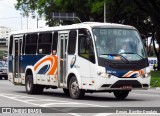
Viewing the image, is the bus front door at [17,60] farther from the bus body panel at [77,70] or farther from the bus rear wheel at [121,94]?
the bus rear wheel at [121,94]

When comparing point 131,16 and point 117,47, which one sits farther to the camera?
point 131,16

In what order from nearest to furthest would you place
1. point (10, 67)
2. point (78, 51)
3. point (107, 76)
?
point (107, 76), point (78, 51), point (10, 67)

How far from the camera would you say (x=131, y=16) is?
200 ft

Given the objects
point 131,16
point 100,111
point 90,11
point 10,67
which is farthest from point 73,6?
point 100,111

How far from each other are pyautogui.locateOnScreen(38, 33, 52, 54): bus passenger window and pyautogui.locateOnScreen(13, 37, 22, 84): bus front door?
2.57 m

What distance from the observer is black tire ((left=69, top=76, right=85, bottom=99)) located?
2114 cm

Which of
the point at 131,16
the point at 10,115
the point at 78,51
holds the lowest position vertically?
the point at 10,115

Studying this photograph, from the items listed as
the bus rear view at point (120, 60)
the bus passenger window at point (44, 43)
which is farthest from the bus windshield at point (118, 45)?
the bus passenger window at point (44, 43)

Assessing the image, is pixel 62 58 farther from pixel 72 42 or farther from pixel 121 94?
pixel 121 94

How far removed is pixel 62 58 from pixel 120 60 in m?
3.05

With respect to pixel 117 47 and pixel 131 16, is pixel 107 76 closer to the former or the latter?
pixel 117 47

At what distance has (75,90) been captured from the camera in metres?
21.4

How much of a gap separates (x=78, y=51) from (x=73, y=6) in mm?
41119

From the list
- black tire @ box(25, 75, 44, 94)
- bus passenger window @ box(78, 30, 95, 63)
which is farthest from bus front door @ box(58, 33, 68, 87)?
black tire @ box(25, 75, 44, 94)
